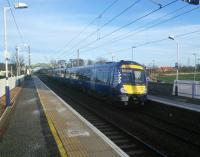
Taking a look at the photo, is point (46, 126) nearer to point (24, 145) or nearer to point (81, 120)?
point (81, 120)

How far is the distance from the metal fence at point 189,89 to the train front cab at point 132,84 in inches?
244

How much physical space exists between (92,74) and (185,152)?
1878cm

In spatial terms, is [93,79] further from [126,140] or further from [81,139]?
[81,139]

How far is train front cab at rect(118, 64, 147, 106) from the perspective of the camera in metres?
20.5

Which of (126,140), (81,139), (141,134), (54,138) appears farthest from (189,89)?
(54,138)

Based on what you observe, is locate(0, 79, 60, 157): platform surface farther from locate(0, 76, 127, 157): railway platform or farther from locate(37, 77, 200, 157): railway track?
locate(37, 77, 200, 157): railway track

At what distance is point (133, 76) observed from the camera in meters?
21.2

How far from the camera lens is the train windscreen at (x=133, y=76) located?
2091cm

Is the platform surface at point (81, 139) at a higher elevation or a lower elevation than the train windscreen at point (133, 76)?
lower

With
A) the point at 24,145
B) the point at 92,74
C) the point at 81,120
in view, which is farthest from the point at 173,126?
the point at 92,74

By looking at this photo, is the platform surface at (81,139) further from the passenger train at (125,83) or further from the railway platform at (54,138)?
the passenger train at (125,83)

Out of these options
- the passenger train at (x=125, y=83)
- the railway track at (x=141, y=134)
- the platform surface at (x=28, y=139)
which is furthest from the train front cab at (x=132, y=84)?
the platform surface at (x=28, y=139)

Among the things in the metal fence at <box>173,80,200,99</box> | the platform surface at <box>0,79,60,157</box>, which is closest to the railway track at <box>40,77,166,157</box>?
the platform surface at <box>0,79,60,157</box>

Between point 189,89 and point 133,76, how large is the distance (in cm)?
813
